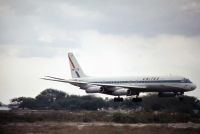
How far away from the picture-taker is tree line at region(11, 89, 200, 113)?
2530 inches

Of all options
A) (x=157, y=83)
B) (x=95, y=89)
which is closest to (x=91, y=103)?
A: (x=95, y=89)

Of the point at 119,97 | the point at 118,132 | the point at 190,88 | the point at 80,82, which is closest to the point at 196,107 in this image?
the point at 190,88

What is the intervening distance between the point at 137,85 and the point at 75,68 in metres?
A: 16.4

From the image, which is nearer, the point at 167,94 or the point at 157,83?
the point at 157,83

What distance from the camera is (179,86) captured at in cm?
6438

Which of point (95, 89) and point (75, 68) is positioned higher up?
point (75, 68)

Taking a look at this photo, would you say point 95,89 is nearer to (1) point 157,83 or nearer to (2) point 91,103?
(2) point 91,103

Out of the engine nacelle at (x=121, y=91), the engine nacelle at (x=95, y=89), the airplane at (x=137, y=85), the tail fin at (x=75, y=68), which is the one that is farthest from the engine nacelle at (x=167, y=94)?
the tail fin at (x=75, y=68)

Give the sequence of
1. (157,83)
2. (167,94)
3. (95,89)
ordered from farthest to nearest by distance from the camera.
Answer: (95,89) → (167,94) → (157,83)

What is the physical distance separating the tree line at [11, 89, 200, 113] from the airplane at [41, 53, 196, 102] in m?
1.13

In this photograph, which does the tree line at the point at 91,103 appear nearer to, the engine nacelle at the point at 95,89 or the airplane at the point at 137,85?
the airplane at the point at 137,85

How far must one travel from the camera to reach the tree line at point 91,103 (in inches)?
2530

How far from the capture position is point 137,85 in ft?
221

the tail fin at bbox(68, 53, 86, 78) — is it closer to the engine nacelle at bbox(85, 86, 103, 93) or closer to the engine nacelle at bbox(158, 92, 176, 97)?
the engine nacelle at bbox(85, 86, 103, 93)
